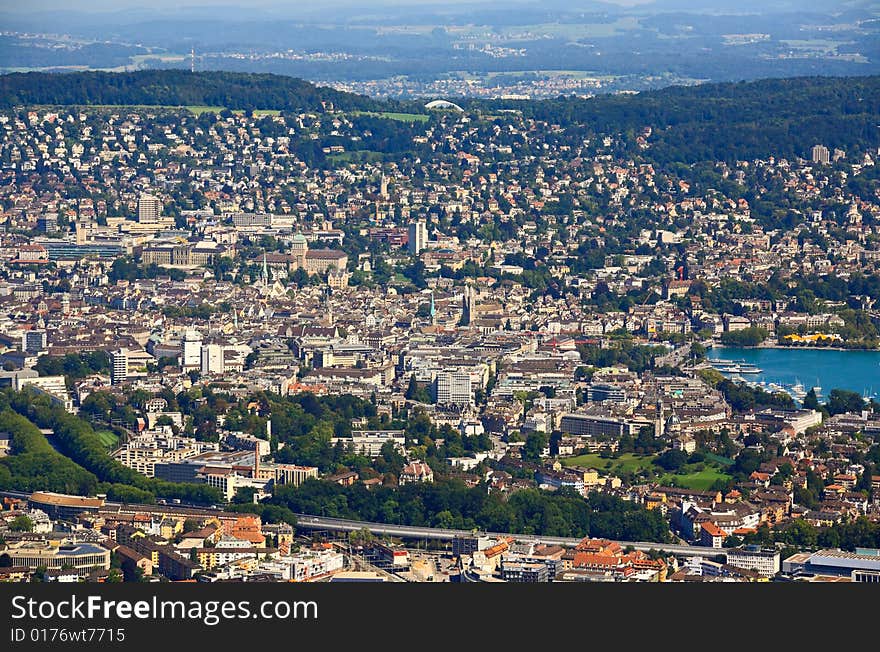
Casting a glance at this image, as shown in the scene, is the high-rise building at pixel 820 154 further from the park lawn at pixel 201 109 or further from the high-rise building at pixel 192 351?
the high-rise building at pixel 192 351

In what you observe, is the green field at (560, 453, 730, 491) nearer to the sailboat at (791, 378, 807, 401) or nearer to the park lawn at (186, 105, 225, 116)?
the sailboat at (791, 378, 807, 401)

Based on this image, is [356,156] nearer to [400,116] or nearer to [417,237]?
[400,116]

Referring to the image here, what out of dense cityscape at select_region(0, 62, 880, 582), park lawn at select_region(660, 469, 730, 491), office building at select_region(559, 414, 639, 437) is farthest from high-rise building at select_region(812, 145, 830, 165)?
park lawn at select_region(660, 469, 730, 491)

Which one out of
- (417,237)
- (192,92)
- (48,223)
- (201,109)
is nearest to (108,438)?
(417,237)

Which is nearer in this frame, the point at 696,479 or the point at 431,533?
the point at 431,533

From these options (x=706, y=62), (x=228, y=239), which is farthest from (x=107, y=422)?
(x=706, y=62)

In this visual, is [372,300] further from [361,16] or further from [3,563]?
[3,563]
